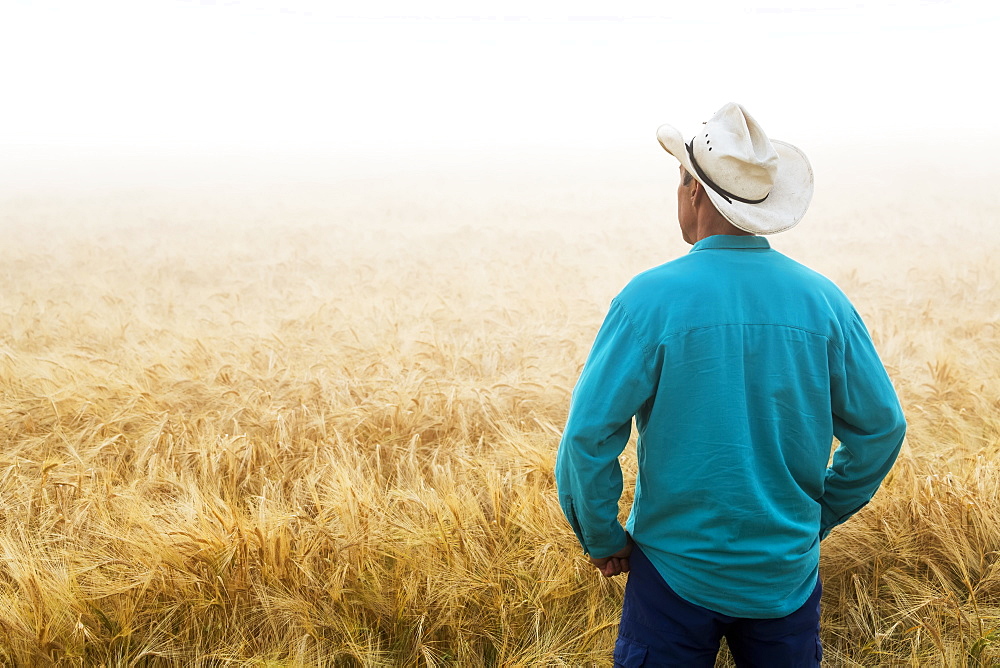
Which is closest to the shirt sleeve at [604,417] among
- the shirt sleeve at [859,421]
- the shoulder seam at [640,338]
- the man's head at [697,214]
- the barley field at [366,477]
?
the shoulder seam at [640,338]

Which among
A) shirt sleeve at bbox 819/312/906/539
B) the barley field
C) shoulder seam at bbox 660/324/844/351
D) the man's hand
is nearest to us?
shoulder seam at bbox 660/324/844/351

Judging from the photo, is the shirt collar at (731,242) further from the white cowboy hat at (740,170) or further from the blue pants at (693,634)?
the blue pants at (693,634)

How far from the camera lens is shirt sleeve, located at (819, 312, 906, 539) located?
144cm

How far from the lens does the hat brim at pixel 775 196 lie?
1.36m

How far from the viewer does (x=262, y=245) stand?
37.0 feet

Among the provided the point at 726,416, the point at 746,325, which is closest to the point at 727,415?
the point at 726,416

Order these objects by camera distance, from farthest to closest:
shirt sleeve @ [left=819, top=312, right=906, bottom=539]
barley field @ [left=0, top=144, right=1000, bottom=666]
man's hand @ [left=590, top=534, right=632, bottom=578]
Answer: barley field @ [left=0, top=144, right=1000, bottom=666] → man's hand @ [left=590, top=534, right=632, bottom=578] → shirt sleeve @ [left=819, top=312, right=906, bottom=539]

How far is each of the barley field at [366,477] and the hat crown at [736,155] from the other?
1.44 metres

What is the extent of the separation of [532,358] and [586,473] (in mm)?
3327

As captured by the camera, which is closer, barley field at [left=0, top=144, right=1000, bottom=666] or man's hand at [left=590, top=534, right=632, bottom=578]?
man's hand at [left=590, top=534, right=632, bottom=578]

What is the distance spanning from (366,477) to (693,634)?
199cm

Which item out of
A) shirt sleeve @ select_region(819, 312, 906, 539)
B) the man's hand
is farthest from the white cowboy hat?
the man's hand

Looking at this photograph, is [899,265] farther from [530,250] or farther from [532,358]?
[532,358]

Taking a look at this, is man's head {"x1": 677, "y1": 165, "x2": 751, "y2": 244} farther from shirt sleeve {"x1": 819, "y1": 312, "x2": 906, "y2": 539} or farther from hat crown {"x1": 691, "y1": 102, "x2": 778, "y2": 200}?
shirt sleeve {"x1": 819, "y1": 312, "x2": 906, "y2": 539}
